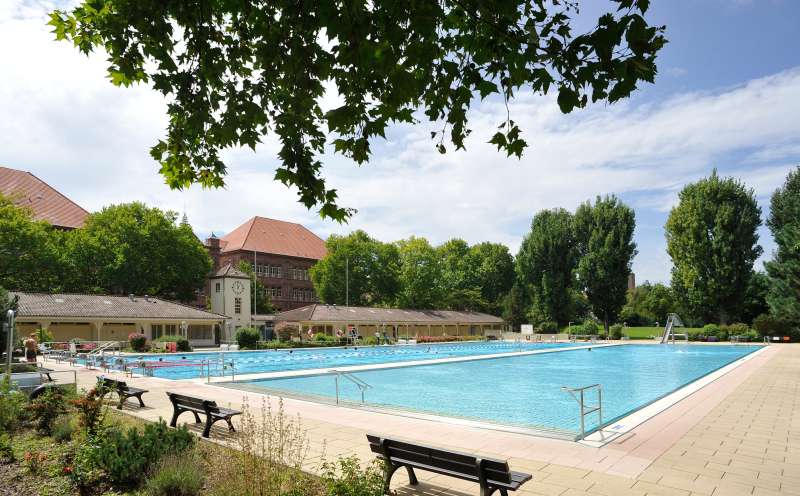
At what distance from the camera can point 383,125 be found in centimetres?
530

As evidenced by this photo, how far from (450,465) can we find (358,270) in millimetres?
59000

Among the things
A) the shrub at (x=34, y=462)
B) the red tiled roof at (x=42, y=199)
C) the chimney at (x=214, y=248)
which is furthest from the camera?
the chimney at (x=214, y=248)

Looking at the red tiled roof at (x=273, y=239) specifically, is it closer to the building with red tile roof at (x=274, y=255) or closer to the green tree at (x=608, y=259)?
the building with red tile roof at (x=274, y=255)

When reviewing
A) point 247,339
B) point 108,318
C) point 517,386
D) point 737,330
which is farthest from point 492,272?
point 517,386

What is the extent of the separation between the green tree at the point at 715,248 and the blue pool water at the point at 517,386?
69.7ft

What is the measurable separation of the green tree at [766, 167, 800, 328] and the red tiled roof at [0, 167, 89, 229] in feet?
210

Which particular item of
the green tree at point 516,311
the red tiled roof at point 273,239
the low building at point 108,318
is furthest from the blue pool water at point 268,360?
the red tiled roof at point 273,239

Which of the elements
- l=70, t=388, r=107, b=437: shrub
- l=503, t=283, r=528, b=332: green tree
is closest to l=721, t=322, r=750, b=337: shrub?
l=503, t=283, r=528, b=332: green tree

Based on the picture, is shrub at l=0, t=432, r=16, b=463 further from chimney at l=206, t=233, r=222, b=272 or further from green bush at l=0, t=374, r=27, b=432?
chimney at l=206, t=233, r=222, b=272

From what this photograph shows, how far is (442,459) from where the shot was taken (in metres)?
5.61

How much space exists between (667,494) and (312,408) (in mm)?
7993

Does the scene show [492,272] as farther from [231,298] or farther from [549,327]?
[231,298]

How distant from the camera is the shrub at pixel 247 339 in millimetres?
37719

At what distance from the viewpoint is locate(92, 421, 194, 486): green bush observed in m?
6.02
